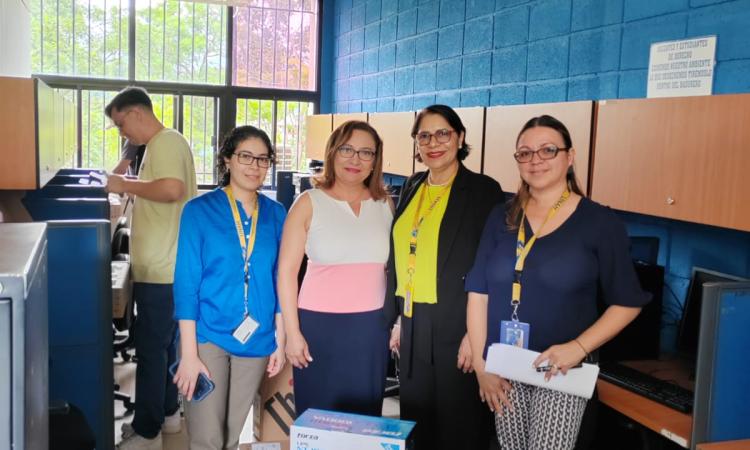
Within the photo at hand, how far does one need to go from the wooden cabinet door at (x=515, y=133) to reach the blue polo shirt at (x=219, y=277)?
1249mm

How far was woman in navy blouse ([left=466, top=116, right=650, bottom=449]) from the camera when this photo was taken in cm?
171

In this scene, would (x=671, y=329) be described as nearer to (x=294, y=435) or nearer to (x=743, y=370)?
(x=743, y=370)

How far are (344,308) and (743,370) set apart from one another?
1.12 meters

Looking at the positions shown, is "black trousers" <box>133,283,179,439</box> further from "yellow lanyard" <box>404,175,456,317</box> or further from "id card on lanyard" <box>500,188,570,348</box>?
"id card on lanyard" <box>500,188,570,348</box>

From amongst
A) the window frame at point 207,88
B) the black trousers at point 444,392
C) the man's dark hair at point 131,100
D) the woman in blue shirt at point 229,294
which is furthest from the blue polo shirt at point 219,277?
the window frame at point 207,88

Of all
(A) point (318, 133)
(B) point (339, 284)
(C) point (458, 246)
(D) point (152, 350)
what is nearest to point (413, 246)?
(C) point (458, 246)

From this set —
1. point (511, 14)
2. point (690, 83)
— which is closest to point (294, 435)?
point (690, 83)

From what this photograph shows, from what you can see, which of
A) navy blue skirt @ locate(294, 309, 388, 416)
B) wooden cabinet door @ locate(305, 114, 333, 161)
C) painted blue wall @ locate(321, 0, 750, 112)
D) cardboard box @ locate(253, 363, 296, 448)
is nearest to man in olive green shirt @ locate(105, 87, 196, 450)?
cardboard box @ locate(253, 363, 296, 448)

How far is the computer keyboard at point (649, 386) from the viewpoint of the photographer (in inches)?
76.8

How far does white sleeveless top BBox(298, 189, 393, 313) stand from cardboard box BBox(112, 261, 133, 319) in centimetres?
123

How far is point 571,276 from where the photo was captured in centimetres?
170

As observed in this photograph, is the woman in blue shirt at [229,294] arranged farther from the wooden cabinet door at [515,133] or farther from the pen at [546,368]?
the wooden cabinet door at [515,133]

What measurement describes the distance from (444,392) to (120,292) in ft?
5.36

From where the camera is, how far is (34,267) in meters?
0.66
